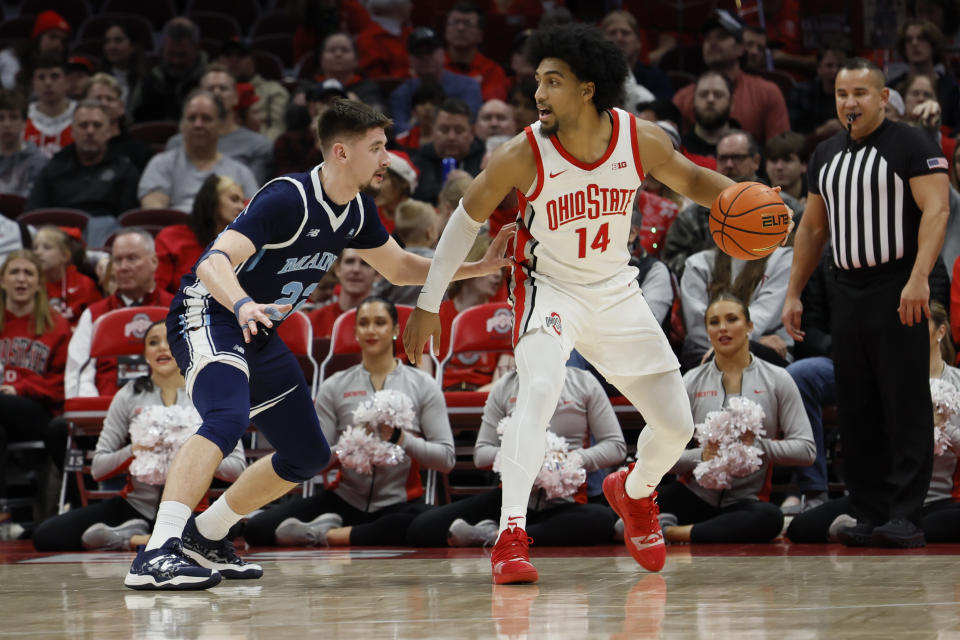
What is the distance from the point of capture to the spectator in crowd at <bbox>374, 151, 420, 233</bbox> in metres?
8.89

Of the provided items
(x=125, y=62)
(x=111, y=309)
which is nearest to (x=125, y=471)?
(x=111, y=309)

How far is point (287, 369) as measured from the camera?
4.88 m

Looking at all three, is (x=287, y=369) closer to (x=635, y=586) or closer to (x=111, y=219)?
(x=635, y=586)

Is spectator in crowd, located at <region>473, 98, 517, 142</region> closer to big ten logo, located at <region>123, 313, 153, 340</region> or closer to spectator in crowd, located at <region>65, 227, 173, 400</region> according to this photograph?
spectator in crowd, located at <region>65, 227, 173, 400</region>

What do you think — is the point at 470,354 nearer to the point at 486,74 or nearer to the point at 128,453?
the point at 128,453

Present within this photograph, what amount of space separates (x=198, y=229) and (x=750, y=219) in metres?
4.65

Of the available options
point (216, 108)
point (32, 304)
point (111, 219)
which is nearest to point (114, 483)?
point (32, 304)

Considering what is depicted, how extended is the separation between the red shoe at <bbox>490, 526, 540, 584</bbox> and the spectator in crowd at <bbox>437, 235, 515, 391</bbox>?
321 centimetres

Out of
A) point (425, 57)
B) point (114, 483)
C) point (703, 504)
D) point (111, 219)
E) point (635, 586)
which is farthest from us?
point (425, 57)

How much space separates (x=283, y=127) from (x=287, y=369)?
24.2ft

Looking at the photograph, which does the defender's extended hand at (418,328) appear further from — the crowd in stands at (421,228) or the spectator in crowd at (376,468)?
the spectator in crowd at (376,468)

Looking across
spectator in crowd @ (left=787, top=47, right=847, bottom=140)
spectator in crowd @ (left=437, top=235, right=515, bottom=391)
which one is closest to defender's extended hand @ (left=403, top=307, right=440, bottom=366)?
spectator in crowd @ (left=437, top=235, right=515, bottom=391)

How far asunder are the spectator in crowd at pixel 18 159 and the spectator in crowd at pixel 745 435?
7017mm

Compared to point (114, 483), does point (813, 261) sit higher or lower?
higher
